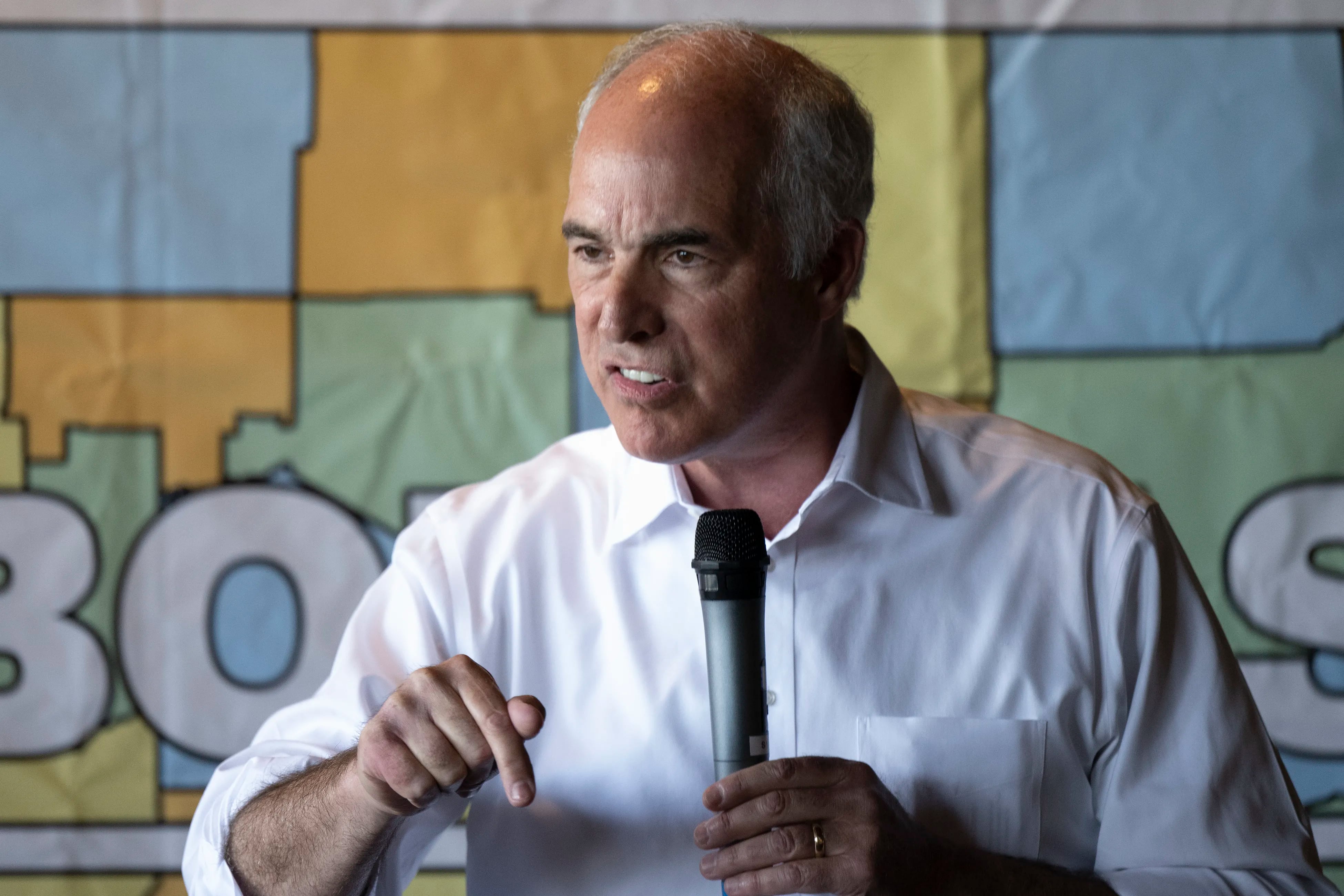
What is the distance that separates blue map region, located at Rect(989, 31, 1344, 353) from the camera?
222 cm

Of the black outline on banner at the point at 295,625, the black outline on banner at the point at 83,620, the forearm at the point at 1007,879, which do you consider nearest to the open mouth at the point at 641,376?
the forearm at the point at 1007,879

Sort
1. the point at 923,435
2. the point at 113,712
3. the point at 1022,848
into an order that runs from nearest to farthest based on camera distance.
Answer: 1. the point at 1022,848
2. the point at 923,435
3. the point at 113,712

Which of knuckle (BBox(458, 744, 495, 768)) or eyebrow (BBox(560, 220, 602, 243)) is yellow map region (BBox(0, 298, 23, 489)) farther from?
knuckle (BBox(458, 744, 495, 768))

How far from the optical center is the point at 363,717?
135 centimetres

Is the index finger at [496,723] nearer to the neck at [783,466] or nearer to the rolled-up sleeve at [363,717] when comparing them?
the rolled-up sleeve at [363,717]

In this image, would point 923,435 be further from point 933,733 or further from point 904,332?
point 904,332

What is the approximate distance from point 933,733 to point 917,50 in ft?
4.77

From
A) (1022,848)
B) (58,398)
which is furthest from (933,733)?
(58,398)

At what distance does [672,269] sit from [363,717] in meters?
0.64

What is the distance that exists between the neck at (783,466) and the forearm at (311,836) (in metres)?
0.55

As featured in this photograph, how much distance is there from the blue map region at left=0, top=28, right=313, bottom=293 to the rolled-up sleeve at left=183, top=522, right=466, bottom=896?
1049 mm

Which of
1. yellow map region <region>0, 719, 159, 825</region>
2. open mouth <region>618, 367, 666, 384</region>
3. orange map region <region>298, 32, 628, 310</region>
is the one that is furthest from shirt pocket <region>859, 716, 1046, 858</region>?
yellow map region <region>0, 719, 159, 825</region>

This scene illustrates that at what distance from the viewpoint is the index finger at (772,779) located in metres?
1.02

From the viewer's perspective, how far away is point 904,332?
7.39 feet
